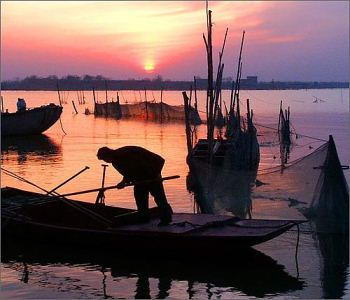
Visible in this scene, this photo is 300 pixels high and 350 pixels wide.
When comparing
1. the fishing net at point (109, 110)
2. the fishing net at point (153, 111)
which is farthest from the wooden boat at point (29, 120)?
the fishing net at point (109, 110)

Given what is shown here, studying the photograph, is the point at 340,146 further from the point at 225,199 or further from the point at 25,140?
the point at 225,199

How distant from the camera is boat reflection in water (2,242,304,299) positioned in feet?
26.0

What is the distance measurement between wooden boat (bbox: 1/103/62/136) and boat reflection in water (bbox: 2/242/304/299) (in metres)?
23.7

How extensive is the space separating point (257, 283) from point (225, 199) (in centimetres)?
316

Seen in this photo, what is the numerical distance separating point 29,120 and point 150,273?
26883mm

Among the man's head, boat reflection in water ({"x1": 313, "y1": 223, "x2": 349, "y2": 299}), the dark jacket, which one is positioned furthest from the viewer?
the dark jacket

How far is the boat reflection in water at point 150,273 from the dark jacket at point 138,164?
3.84 feet

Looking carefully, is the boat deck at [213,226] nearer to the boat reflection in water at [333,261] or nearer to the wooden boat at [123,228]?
the wooden boat at [123,228]

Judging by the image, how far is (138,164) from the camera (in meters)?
9.34

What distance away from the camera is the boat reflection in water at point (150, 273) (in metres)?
7.91

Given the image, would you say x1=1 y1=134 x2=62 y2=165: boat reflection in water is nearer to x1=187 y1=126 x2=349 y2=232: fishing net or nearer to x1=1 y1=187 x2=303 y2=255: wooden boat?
x1=1 y1=187 x2=303 y2=255: wooden boat

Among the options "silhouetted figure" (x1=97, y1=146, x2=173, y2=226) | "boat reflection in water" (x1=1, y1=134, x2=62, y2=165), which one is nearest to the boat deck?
"silhouetted figure" (x1=97, y1=146, x2=173, y2=226)

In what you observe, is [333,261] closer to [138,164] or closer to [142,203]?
[142,203]

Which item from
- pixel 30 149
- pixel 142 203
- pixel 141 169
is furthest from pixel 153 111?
pixel 141 169
